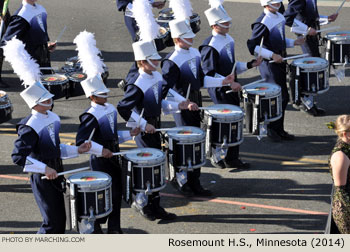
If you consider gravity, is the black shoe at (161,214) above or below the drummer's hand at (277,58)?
below

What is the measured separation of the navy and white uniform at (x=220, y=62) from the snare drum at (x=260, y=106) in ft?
0.77

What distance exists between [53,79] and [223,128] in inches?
156

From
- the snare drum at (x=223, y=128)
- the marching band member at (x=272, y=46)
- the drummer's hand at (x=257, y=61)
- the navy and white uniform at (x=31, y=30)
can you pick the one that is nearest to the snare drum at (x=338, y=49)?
the marching band member at (x=272, y=46)

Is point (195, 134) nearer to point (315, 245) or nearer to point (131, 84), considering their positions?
point (131, 84)

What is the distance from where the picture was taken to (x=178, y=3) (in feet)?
46.3

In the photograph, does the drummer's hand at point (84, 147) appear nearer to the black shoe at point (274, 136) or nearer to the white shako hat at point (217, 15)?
the white shako hat at point (217, 15)

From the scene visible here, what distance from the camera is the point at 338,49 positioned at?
16.2m

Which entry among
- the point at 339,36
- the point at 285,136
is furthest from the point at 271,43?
the point at 339,36

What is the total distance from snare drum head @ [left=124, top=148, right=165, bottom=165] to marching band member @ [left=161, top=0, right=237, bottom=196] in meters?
1.16

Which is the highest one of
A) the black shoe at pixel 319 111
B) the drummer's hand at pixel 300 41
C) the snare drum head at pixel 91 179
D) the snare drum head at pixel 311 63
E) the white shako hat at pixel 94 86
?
the white shako hat at pixel 94 86

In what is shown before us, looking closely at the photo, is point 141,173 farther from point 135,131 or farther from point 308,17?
point 308,17

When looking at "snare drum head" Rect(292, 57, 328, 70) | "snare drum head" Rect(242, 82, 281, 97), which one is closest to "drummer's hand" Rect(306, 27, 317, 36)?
"snare drum head" Rect(292, 57, 328, 70)

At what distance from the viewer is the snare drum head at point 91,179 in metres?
10.9

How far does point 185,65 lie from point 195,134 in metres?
→ 1.16
